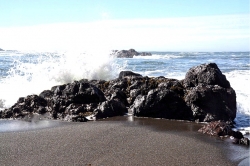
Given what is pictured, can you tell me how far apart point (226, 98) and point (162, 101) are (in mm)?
2049

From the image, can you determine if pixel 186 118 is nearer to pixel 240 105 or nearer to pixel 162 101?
pixel 162 101

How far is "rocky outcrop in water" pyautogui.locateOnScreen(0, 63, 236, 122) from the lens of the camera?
917cm

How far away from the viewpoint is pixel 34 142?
648 cm

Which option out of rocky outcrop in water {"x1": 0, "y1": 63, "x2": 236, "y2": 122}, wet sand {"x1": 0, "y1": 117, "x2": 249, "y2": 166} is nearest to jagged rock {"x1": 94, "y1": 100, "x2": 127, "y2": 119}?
rocky outcrop in water {"x1": 0, "y1": 63, "x2": 236, "y2": 122}

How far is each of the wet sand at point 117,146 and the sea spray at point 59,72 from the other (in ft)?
20.8

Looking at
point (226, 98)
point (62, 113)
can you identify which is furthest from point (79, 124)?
point (226, 98)

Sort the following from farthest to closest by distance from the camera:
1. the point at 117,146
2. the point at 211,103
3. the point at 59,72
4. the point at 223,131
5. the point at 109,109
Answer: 1. the point at 59,72
2. the point at 109,109
3. the point at 211,103
4. the point at 223,131
5. the point at 117,146

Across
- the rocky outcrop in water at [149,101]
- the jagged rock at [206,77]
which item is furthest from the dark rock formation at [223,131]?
the jagged rock at [206,77]

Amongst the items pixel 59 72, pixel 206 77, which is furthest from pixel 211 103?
pixel 59 72

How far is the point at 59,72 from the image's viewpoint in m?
15.9

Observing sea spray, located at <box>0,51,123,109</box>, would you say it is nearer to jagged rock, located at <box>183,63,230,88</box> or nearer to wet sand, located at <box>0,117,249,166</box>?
wet sand, located at <box>0,117,249,166</box>

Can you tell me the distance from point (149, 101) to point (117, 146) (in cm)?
332

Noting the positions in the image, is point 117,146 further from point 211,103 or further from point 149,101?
point 211,103

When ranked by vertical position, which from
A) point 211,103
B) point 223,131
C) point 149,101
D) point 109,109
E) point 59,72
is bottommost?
point 223,131
